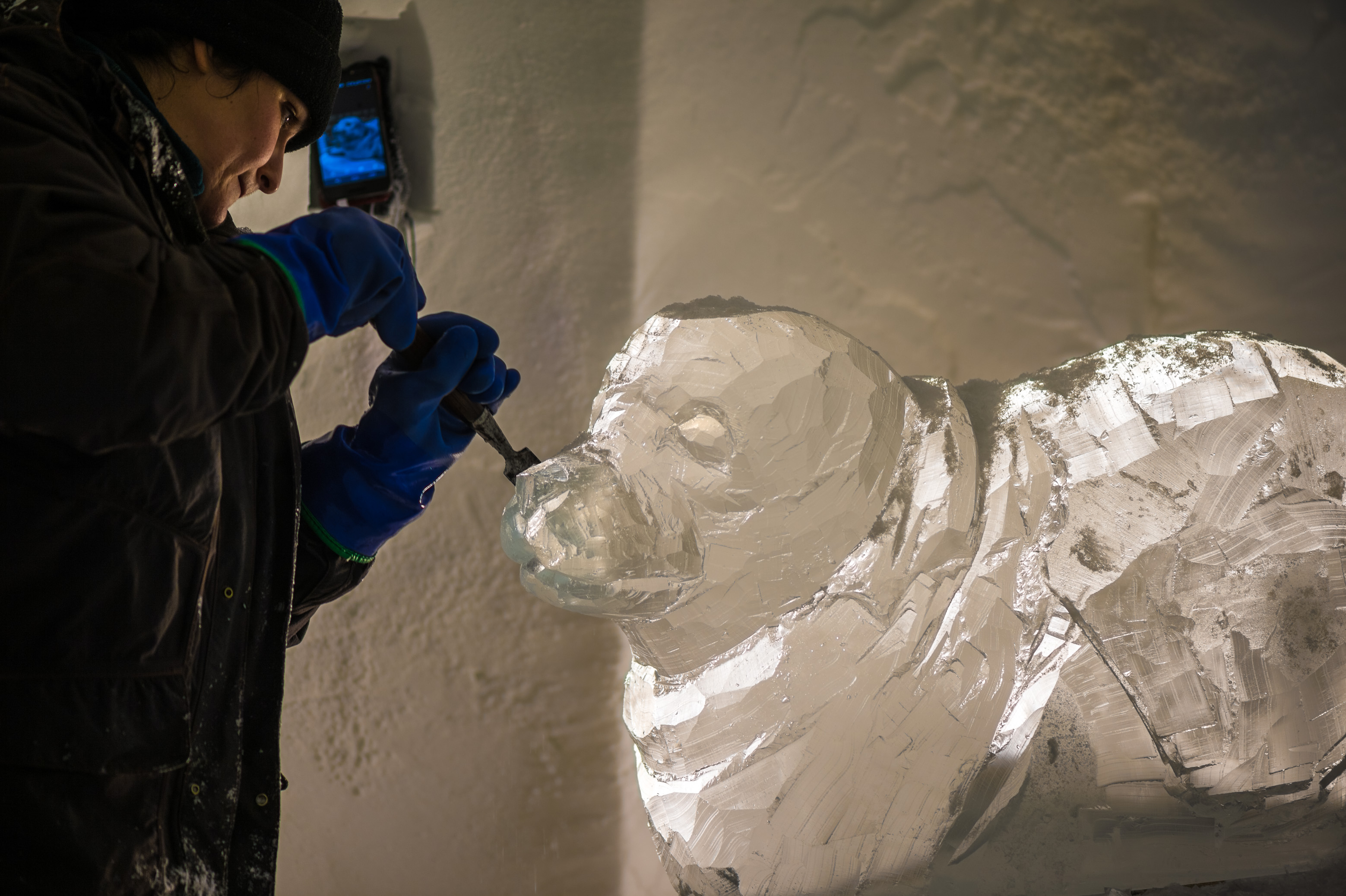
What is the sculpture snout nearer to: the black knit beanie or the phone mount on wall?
the black knit beanie

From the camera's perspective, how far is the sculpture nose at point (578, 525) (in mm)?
979

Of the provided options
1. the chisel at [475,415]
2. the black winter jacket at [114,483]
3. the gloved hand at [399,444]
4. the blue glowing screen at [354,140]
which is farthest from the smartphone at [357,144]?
the black winter jacket at [114,483]

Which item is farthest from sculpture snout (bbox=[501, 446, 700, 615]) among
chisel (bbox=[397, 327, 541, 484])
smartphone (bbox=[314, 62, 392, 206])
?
smartphone (bbox=[314, 62, 392, 206])

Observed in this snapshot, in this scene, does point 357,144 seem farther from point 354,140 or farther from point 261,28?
point 261,28

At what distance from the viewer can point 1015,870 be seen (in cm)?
119

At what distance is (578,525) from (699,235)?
91 centimetres

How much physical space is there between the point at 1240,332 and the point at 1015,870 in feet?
2.49

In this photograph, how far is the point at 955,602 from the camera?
3.80ft

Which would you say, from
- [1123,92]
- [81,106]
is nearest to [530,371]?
[81,106]

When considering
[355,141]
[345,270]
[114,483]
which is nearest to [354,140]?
[355,141]

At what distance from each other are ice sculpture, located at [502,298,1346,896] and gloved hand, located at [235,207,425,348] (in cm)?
27

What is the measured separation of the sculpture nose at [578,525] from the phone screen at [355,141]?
42.7 inches

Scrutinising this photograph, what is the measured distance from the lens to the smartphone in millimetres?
1823

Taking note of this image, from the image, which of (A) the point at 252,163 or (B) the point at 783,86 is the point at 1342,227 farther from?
(A) the point at 252,163
